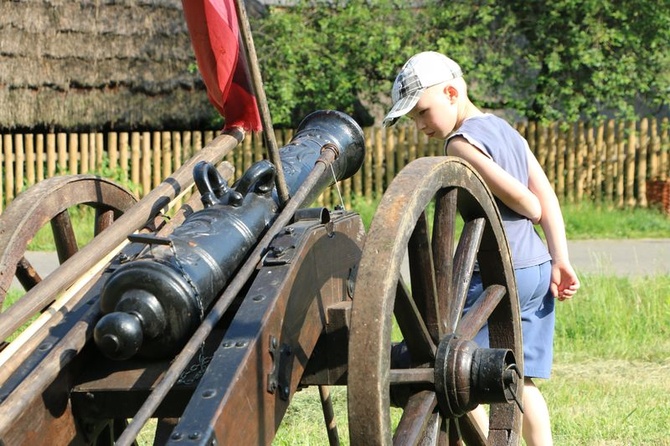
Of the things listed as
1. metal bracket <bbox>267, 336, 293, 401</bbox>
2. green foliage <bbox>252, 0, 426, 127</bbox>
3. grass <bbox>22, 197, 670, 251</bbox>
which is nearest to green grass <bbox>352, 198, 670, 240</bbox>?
grass <bbox>22, 197, 670, 251</bbox>

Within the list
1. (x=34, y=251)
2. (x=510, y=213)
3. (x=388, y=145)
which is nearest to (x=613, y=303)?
(x=510, y=213)

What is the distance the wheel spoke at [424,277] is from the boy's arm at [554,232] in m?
0.89

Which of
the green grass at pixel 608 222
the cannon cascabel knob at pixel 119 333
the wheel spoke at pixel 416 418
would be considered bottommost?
the green grass at pixel 608 222

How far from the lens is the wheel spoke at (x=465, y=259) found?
3232mm

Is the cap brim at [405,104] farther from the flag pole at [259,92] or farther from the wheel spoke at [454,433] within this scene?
the wheel spoke at [454,433]

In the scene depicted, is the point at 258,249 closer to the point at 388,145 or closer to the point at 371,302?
the point at 371,302

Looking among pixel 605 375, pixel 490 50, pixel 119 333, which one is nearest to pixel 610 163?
pixel 490 50

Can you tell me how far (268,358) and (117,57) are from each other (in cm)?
1353

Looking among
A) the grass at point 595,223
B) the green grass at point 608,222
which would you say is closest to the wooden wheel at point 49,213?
the grass at point 595,223

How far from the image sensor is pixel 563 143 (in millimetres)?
14797

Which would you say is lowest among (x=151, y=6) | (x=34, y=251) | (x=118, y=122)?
(x=34, y=251)

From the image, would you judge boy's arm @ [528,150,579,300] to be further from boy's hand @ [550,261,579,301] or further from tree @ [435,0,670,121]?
tree @ [435,0,670,121]

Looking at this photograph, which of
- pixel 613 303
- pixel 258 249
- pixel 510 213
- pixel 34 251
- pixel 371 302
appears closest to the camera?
pixel 371 302

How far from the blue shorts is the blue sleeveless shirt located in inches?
1.7
